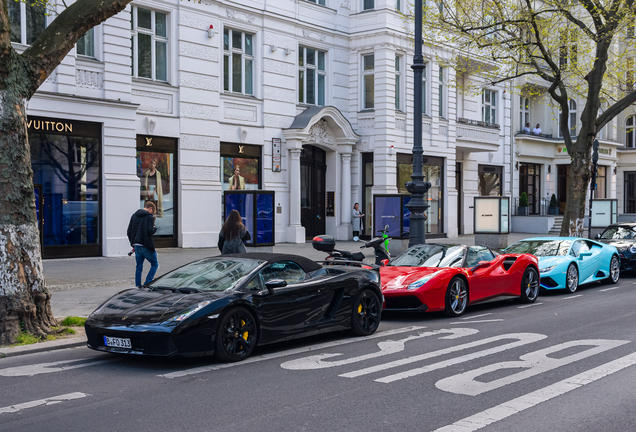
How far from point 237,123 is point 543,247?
483 inches

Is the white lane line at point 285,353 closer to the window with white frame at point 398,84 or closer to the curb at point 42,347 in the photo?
the curb at point 42,347

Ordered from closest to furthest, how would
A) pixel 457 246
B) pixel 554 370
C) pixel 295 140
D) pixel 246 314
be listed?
pixel 554 370 < pixel 246 314 < pixel 457 246 < pixel 295 140

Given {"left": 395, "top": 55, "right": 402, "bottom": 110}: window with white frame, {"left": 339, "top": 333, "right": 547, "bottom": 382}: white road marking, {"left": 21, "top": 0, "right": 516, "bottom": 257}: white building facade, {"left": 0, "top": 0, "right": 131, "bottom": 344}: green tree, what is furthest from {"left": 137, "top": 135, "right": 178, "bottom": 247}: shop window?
{"left": 339, "top": 333, "right": 547, "bottom": 382}: white road marking

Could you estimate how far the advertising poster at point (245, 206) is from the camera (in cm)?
1706

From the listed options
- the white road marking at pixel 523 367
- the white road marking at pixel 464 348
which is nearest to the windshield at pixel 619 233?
the white road marking at pixel 464 348

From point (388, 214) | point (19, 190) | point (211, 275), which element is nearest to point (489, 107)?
point (388, 214)

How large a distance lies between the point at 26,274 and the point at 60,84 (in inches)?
428

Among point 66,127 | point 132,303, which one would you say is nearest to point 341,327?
point 132,303

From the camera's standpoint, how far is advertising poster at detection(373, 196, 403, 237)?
22156 millimetres

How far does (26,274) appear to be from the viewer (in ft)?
28.7

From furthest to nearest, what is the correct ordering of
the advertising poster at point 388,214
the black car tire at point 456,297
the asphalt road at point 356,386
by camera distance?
the advertising poster at point 388,214 < the black car tire at point 456,297 < the asphalt road at point 356,386

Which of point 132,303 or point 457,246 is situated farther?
point 457,246

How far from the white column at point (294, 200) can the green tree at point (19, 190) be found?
16752 millimetres

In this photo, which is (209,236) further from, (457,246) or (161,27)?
(457,246)
